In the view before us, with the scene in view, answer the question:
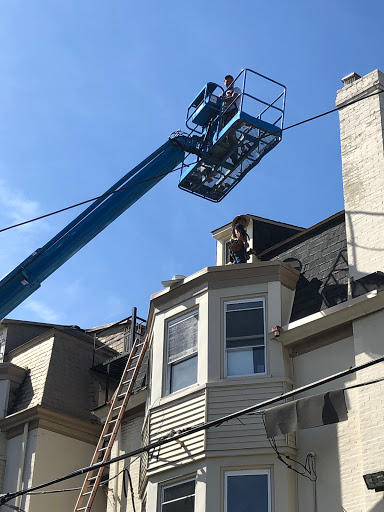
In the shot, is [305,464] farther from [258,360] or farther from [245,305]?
[245,305]

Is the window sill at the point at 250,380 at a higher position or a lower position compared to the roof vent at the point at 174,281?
lower

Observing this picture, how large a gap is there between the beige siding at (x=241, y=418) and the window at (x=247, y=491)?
0.47 m

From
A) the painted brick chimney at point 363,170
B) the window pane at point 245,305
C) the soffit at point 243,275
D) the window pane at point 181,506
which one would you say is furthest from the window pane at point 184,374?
the painted brick chimney at point 363,170

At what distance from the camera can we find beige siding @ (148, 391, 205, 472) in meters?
15.3

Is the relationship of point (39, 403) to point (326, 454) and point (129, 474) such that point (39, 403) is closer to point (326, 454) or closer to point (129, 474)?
point (129, 474)

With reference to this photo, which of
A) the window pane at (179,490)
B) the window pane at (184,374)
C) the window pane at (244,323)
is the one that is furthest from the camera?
the window pane at (184,374)

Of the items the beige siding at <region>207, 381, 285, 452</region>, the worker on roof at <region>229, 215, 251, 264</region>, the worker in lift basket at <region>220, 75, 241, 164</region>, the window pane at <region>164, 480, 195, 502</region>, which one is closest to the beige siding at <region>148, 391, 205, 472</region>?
the beige siding at <region>207, 381, 285, 452</region>

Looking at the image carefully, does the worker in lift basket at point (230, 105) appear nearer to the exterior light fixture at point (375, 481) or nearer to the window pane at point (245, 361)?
the window pane at point (245, 361)

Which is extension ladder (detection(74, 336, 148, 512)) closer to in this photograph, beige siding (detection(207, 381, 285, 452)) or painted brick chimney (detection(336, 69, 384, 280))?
beige siding (detection(207, 381, 285, 452))

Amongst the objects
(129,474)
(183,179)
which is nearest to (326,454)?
(129,474)

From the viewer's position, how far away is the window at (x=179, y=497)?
15031 millimetres

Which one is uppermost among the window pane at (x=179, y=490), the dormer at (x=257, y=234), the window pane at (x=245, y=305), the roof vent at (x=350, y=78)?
the roof vent at (x=350, y=78)

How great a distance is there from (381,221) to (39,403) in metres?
9.96

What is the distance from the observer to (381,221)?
52.3 ft
